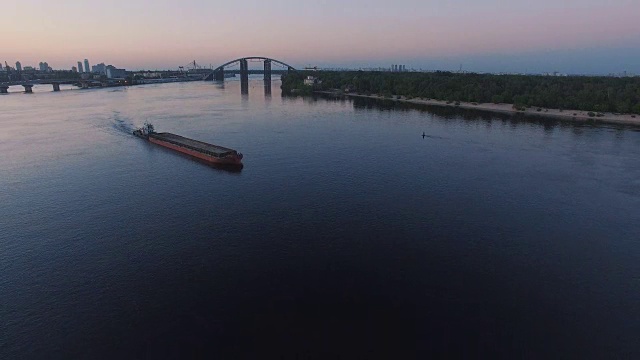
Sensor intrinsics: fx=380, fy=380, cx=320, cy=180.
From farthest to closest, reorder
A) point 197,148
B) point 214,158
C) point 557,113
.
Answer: point 557,113
point 197,148
point 214,158

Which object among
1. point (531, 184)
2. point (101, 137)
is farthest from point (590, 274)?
point (101, 137)

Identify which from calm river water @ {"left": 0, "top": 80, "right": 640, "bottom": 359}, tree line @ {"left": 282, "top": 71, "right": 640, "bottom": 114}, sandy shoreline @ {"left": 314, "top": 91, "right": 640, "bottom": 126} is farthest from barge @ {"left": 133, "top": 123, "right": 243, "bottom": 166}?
tree line @ {"left": 282, "top": 71, "right": 640, "bottom": 114}

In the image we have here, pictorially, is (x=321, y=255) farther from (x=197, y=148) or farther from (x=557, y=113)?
(x=557, y=113)

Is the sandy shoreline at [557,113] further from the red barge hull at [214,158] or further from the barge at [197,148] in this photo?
the barge at [197,148]

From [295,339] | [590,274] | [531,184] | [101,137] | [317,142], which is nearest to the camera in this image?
[295,339]

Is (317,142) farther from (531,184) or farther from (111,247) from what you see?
(111,247)

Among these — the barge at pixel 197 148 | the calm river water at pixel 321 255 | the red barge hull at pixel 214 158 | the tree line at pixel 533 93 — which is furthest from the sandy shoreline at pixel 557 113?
the barge at pixel 197 148

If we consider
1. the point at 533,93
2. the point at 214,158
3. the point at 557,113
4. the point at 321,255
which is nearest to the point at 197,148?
the point at 214,158
